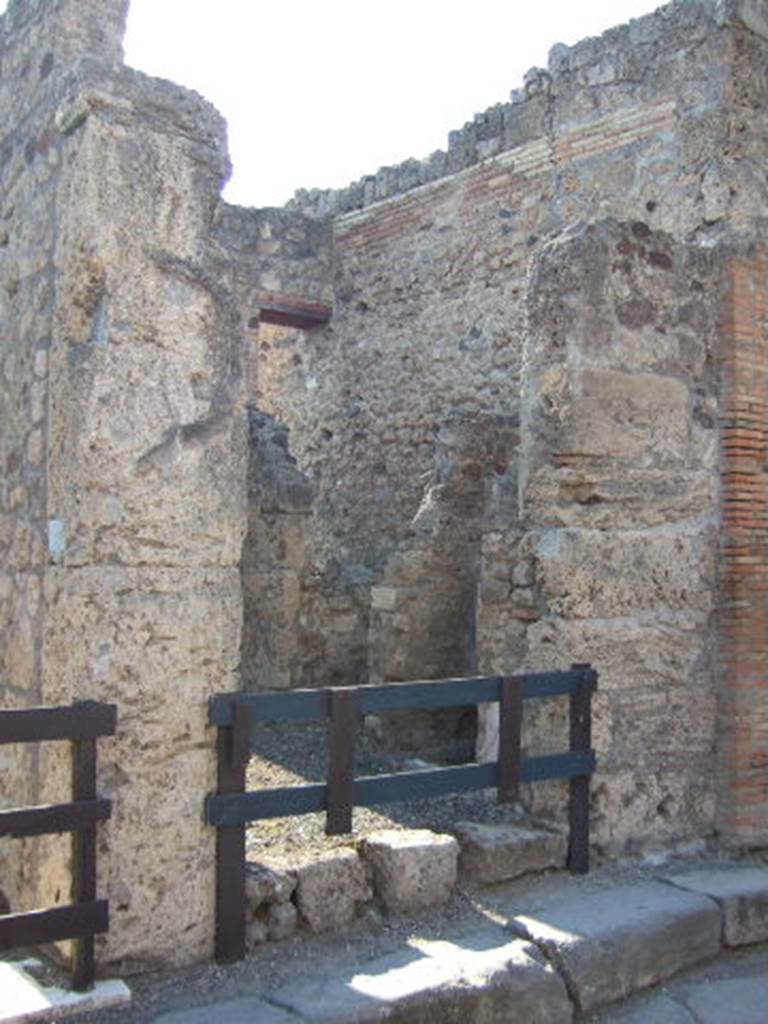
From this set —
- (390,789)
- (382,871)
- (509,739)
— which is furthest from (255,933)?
(509,739)

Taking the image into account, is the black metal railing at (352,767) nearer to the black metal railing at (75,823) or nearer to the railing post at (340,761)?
the railing post at (340,761)

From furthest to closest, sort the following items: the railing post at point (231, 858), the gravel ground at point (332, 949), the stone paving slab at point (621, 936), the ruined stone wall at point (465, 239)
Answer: the ruined stone wall at point (465, 239) → the stone paving slab at point (621, 936) → the railing post at point (231, 858) → the gravel ground at point (332, 949)

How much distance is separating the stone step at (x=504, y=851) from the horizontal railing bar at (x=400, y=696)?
Answer: 0.60 metres

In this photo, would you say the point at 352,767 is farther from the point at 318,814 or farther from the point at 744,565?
the point at 744,565

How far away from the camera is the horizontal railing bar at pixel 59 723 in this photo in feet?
Answer: 9.89

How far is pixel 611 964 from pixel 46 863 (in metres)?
1.99

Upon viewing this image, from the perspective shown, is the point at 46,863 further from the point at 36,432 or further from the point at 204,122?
the point at 204,122

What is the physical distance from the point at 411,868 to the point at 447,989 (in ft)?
2.14

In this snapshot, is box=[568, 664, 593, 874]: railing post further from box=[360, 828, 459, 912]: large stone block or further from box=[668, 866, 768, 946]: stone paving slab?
box=[360, 828, 459, 912]: large stone block

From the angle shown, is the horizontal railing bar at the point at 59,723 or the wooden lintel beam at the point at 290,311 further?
the wooden lintel beam at the point at 290,311

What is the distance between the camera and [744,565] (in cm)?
504

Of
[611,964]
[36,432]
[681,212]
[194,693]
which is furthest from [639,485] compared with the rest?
[681,212]

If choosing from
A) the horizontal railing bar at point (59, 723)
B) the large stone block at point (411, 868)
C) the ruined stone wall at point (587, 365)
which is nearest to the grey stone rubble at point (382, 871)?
the large stone block at point (411, 868)

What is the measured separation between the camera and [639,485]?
4.90m
